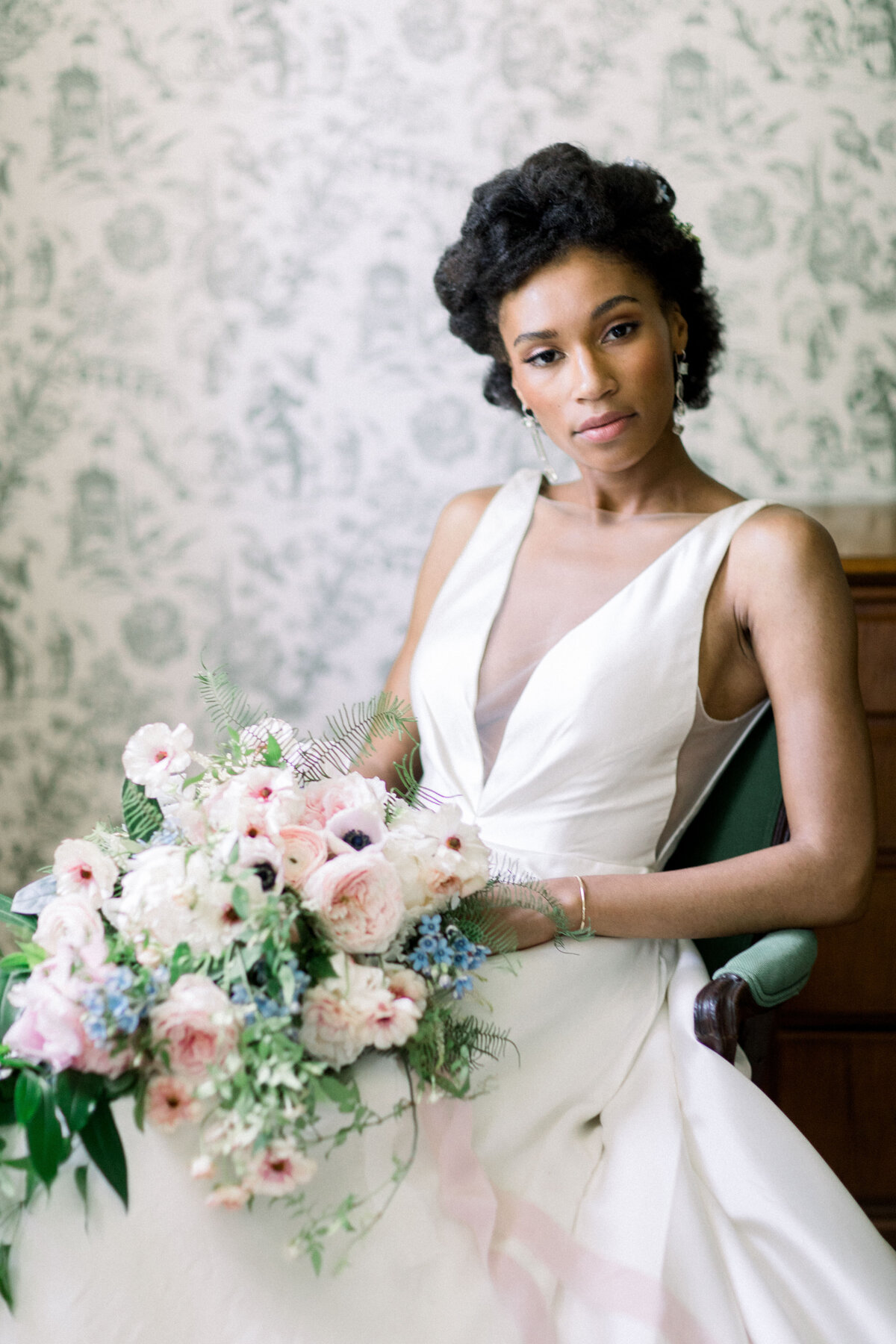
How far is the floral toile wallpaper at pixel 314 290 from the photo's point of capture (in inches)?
92.1

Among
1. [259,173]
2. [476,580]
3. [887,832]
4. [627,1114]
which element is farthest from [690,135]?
[627,1114]

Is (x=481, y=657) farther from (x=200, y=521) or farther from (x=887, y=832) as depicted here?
(x=200, y=521)

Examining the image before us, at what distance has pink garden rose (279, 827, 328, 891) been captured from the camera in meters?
1.05

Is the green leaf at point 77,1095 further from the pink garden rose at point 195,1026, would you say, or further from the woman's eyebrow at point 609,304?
the woman's eyebrow at point 609,304

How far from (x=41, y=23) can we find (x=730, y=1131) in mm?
2511

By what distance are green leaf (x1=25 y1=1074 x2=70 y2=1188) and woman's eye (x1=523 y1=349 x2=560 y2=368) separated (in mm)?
1183

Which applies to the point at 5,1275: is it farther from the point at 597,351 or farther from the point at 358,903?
the point at 597,351

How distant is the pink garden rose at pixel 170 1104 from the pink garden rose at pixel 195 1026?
0.5 inches

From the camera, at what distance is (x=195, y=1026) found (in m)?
0.97

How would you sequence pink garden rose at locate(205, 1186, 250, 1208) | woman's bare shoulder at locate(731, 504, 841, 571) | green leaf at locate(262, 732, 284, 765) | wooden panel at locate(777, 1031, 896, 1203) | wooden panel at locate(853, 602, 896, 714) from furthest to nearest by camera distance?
1. wooden panel at locate(777, 1031, 896, 1203)
2. wooden panel at locate(853, 602, 896, 714)
3. woman's bare shoulder at locate(731, 504, 841, 571)
4. green leaf at locate(262, 732, 284, 765)
5. pink garden rose at locate(205, 1186, 250, 1208)

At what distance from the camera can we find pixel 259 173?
7.95ft

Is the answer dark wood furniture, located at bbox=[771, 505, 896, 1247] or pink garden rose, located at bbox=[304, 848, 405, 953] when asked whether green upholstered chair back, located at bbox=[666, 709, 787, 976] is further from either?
pink garden rose, located at bbox=[304, 848, 405, 953]

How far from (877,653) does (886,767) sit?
0.60 feet

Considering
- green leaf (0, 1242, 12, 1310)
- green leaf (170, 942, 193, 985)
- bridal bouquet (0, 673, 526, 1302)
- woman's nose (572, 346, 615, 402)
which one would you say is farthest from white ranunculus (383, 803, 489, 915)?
woman's nose (572, 346, 615, 402)
